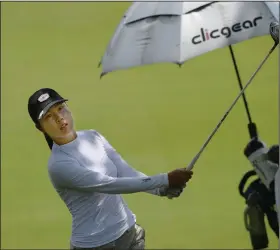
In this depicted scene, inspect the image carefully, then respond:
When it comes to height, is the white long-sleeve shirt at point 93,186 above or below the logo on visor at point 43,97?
below

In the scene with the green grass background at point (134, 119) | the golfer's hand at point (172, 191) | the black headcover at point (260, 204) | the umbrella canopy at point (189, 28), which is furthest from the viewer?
the green grass background at point (134, 119)

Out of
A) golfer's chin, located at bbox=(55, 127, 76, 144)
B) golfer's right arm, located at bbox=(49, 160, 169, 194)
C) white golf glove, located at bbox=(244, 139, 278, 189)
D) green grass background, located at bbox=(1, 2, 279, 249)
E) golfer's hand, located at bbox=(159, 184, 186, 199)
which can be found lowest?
green grass background, located at bbox=(1, 2, 279, 249)

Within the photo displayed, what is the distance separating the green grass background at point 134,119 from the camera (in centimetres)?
730

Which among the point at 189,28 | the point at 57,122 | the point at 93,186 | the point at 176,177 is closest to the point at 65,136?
the point at 57,122

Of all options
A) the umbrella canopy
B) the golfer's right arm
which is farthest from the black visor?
the umbrella canopy

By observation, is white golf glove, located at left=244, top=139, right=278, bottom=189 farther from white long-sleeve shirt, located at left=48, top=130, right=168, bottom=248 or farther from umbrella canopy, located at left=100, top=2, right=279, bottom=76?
white long-sleeve shirt, located at left=48, top=130, right=168, bottom=248

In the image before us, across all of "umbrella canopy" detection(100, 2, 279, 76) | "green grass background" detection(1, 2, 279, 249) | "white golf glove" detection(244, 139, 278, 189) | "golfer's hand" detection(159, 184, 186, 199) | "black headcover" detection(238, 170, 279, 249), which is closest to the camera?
"golfer's hand" detection(159, 184, 186, 199)

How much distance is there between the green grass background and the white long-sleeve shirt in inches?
101

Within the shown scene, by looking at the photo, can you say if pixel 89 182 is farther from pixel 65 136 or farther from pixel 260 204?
pixel 260 204

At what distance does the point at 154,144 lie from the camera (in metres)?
8.62

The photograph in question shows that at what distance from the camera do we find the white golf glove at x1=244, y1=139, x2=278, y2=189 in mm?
5609

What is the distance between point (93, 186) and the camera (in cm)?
422

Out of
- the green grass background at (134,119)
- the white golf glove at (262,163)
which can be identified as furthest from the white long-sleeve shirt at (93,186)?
the green grass background at (134,119)

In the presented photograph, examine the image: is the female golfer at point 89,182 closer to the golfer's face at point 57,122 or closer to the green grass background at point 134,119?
the golfer's face at point 57,122
